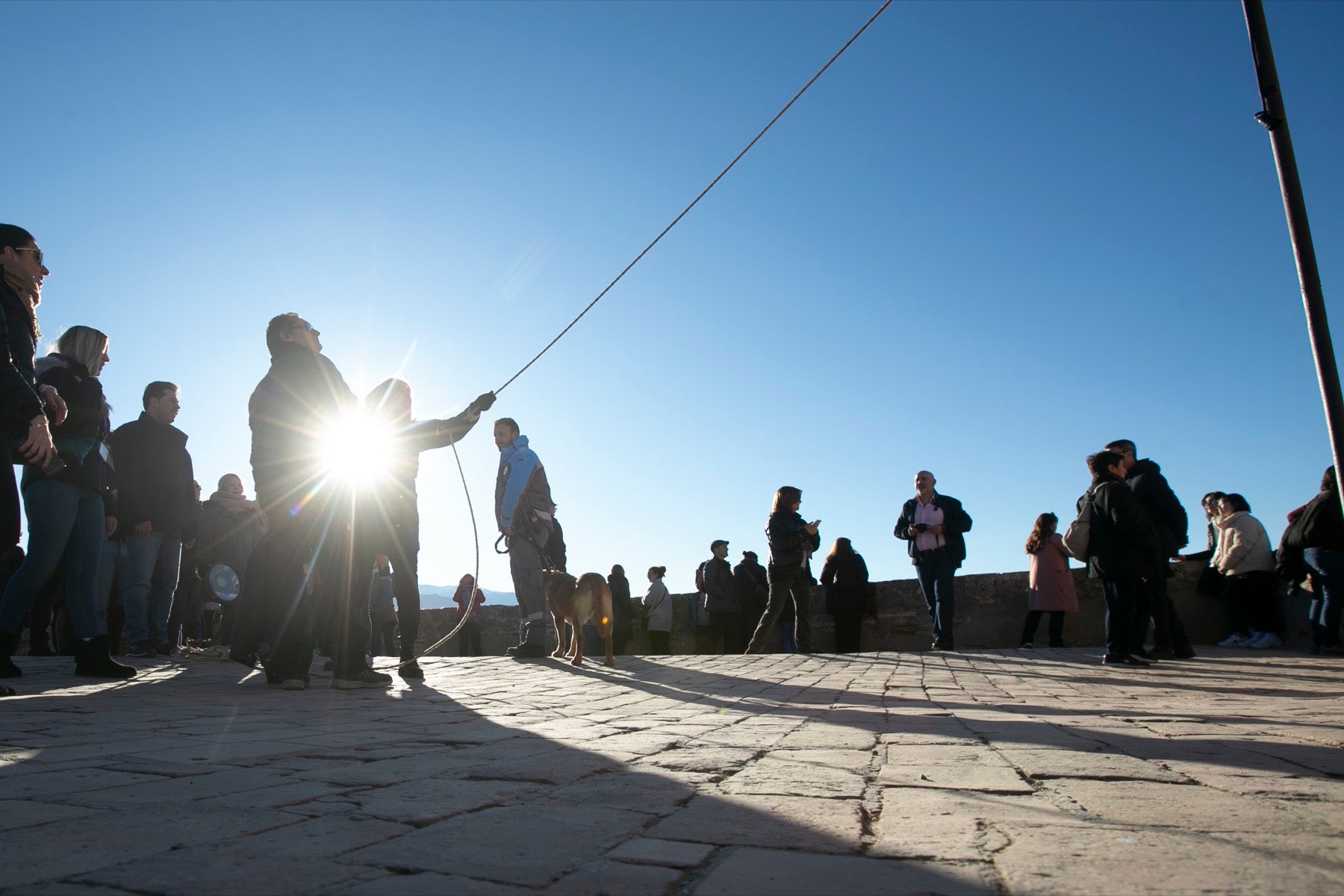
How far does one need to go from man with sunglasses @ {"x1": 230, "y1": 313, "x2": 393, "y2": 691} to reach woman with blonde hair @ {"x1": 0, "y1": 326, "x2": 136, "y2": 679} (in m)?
0.79

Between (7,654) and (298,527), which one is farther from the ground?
(298,527)

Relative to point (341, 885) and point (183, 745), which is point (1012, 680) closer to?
point (183, 745)

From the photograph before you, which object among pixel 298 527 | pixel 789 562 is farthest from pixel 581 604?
pixel 298 527

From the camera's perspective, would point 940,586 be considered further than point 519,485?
Yes

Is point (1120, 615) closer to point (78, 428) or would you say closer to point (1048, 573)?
point (1048, 573)

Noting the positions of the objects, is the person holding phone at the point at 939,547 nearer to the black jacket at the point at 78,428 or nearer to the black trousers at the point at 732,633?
the black trousers at the point at 732,633

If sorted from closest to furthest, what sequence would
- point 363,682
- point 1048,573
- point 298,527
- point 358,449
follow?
point 298,527 < point 363,682 < point 358,449 < point 1048,573

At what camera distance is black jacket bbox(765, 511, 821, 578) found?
9641mm

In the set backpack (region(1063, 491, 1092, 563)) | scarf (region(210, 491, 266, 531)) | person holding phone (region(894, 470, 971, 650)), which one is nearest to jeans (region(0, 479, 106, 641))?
scarf (region(210, 491, 266, 531))

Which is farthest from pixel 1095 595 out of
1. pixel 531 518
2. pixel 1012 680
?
pixel 531 518

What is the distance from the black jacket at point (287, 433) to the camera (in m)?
5.02

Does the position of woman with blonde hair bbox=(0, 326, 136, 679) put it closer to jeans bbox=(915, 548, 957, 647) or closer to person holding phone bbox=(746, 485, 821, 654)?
person holding phone bbox=(746, 485, 821, 654)

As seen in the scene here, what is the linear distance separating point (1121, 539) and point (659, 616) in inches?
287

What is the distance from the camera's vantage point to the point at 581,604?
7.82 metres
